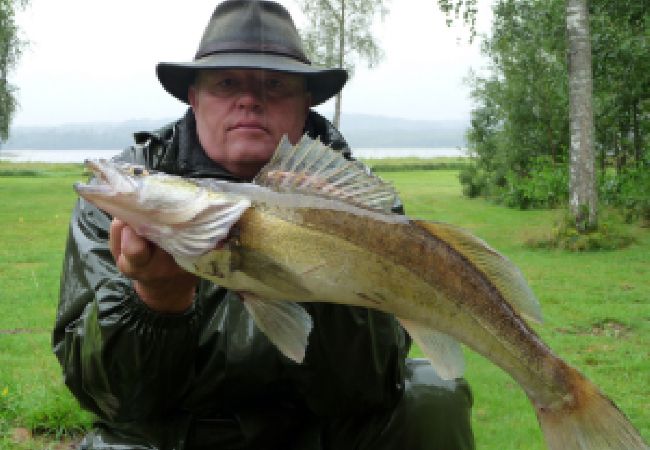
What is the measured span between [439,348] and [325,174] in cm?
64

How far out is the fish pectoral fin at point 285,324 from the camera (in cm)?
216

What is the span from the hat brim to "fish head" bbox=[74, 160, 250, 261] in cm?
127

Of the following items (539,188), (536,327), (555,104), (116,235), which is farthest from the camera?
(555,104)

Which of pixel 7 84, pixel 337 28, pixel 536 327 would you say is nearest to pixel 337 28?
pixel 337 28

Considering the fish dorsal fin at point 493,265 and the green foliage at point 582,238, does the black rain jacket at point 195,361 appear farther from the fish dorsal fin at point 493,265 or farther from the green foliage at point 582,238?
the green foliage at point 582,238

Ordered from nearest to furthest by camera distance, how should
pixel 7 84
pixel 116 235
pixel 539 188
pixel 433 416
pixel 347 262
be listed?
pixel 347 262 < pixel 116 235 < pixel 433 416 < pixel 539 188 < pixel 7 84

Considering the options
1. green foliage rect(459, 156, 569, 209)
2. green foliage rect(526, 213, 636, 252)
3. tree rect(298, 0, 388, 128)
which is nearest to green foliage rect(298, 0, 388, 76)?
tree rect(298, 0, 388, 128)

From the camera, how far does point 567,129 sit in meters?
22.5

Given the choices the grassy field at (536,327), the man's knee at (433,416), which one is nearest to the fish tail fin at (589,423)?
the man's knee at (433,416)

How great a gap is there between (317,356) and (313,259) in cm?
104

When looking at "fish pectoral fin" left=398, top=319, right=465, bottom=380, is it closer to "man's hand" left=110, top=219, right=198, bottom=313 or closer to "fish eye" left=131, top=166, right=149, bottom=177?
"man's hand" left=110, top=219, right=198, bottom=313

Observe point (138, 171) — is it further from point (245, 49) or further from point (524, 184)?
point (524, 184)

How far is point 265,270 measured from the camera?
2.05m

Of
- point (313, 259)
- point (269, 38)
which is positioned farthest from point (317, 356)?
point (269, 38)
